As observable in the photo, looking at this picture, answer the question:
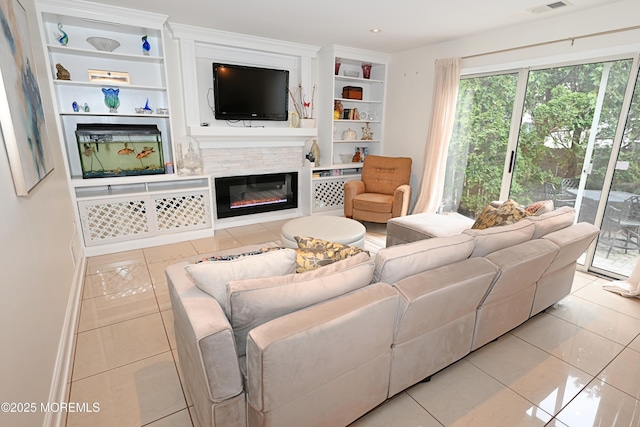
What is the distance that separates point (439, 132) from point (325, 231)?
228cm

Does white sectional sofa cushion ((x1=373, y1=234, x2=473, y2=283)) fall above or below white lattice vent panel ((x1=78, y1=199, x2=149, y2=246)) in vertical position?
above

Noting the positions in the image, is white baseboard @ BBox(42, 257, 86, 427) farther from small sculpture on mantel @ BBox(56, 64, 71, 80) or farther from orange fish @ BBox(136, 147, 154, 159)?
small sculpture on mantel @ BBox(56, 64, 71, 80)

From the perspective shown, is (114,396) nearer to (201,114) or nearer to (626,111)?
(201,114)

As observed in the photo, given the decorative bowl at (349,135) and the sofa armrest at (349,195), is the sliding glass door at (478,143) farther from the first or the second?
the decorative bowl at (349,135)

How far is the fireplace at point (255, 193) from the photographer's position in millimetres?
4285

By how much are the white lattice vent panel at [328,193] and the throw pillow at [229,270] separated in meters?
3.31

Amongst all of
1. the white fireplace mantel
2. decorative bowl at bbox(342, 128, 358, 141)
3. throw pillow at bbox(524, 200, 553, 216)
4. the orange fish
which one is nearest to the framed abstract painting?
the orange fish

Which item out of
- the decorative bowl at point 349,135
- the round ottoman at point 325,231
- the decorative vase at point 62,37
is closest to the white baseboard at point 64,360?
the round ottoman at point 325,231

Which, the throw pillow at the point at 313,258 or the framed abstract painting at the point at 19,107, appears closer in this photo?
the framed abstract painting at the point at 19,107

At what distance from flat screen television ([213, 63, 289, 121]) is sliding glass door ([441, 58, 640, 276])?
2374mm

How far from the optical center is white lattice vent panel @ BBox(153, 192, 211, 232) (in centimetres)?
365

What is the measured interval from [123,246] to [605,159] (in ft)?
16.1

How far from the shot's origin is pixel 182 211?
12.4ft

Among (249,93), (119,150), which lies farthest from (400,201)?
(119,150)
